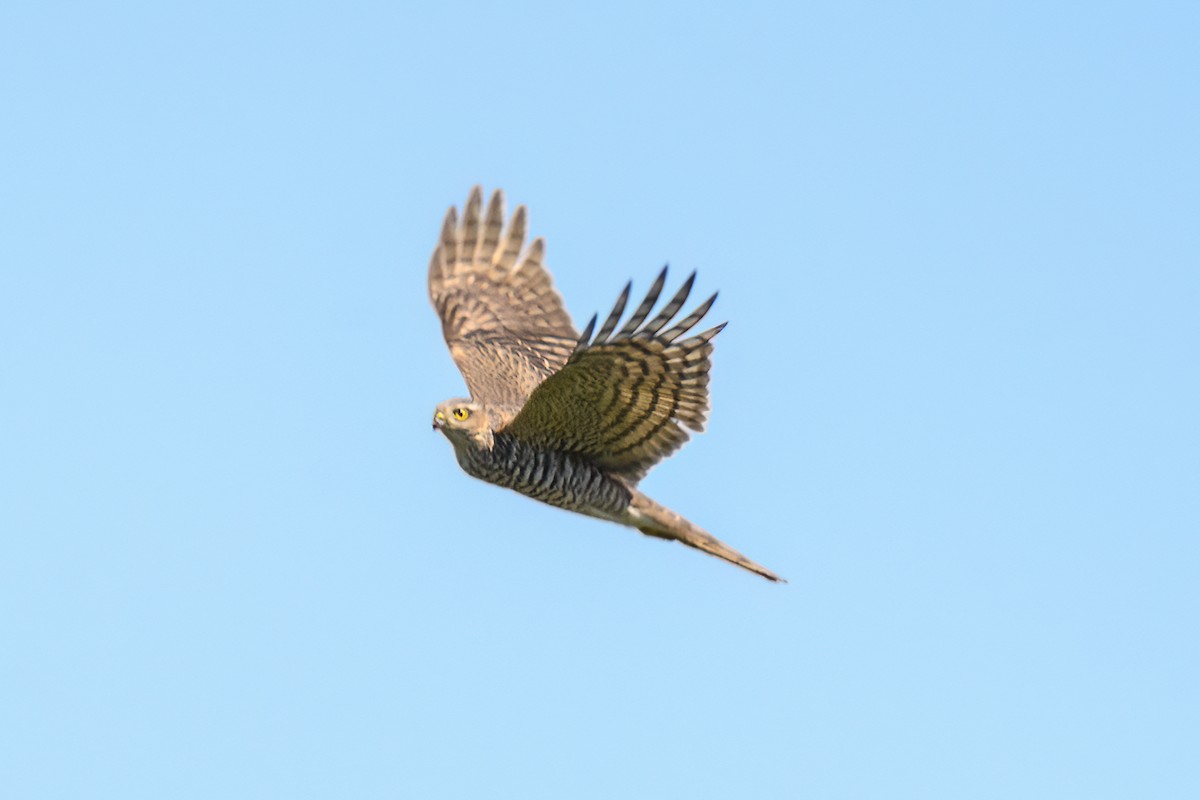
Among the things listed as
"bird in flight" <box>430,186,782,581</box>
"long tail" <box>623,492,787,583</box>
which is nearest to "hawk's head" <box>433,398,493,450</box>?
"bird in flight" <box>430,186,782,581</box>

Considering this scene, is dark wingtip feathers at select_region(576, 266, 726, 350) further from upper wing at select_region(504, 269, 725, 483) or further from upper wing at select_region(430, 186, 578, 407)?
upper wing at select_region(430, 186, 578, 407)

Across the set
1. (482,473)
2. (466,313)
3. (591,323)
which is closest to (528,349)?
(466,313)

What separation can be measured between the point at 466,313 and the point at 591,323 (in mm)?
4167

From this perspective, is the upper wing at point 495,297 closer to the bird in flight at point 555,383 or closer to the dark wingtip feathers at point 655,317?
the bird in flight at point 555,383

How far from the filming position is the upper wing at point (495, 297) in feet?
45.5

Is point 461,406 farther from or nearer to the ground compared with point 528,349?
nearer to the ground

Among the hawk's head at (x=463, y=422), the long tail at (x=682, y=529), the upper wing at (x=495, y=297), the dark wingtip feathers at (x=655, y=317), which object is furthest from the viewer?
the upper wing at (x=495, y=297)

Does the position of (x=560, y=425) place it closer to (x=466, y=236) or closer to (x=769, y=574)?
(x=769, y=574)

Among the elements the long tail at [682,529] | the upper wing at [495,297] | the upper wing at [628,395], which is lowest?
the long tail at [682,529]

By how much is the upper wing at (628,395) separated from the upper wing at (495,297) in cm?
151

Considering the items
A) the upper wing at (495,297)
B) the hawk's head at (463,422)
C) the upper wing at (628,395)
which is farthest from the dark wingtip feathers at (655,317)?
the upper wing at (495,297)

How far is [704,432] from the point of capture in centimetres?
1196

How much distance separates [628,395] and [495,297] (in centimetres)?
298

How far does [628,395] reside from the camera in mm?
11742
